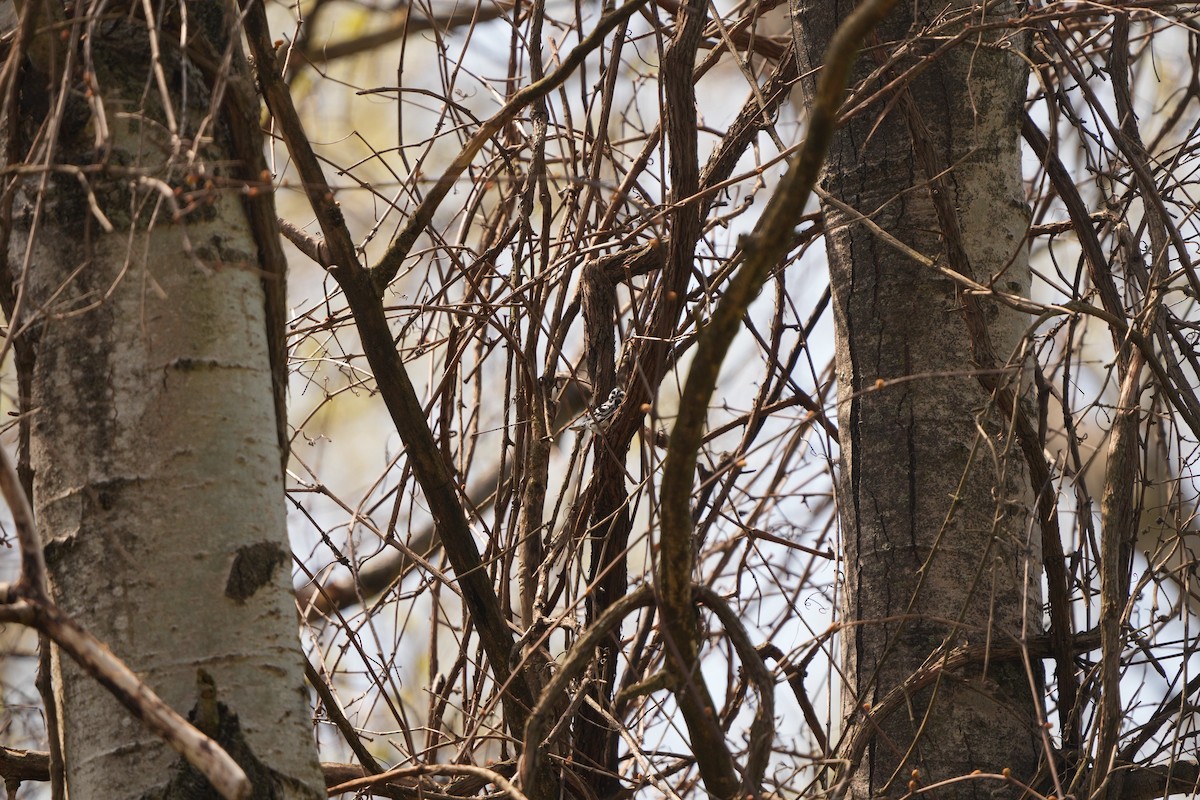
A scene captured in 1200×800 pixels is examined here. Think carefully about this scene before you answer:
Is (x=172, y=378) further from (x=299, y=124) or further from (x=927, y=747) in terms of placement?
(x=927, y=747)

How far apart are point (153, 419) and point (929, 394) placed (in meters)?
0.99

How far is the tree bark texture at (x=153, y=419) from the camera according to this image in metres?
0.82

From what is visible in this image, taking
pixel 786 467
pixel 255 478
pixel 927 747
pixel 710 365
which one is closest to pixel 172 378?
pixel 255 478

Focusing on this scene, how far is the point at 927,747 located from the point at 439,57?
47.2 inches

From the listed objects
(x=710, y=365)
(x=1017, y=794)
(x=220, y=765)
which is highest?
(x=710, y=365)

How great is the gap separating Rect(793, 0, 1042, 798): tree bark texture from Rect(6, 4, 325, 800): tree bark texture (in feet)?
2.54

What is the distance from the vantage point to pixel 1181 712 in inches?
49.0

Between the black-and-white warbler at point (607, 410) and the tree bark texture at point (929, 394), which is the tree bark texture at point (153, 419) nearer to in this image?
the black-and-white warbler at point (607, 410)

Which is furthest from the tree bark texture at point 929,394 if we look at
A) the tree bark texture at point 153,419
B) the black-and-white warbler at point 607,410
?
the tree bark texture at point 153,419

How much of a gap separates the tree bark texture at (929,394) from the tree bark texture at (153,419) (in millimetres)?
774

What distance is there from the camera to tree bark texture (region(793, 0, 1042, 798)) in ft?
4.55

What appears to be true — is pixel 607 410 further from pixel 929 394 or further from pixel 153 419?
pixel 153 419

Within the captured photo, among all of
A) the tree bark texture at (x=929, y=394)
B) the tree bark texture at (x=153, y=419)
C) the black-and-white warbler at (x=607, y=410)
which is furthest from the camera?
the black-and-white warbler at (x=607, y=410)

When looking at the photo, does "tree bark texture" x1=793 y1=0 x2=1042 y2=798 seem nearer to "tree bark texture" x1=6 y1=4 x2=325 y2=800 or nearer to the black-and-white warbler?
the black-and-white warbler
